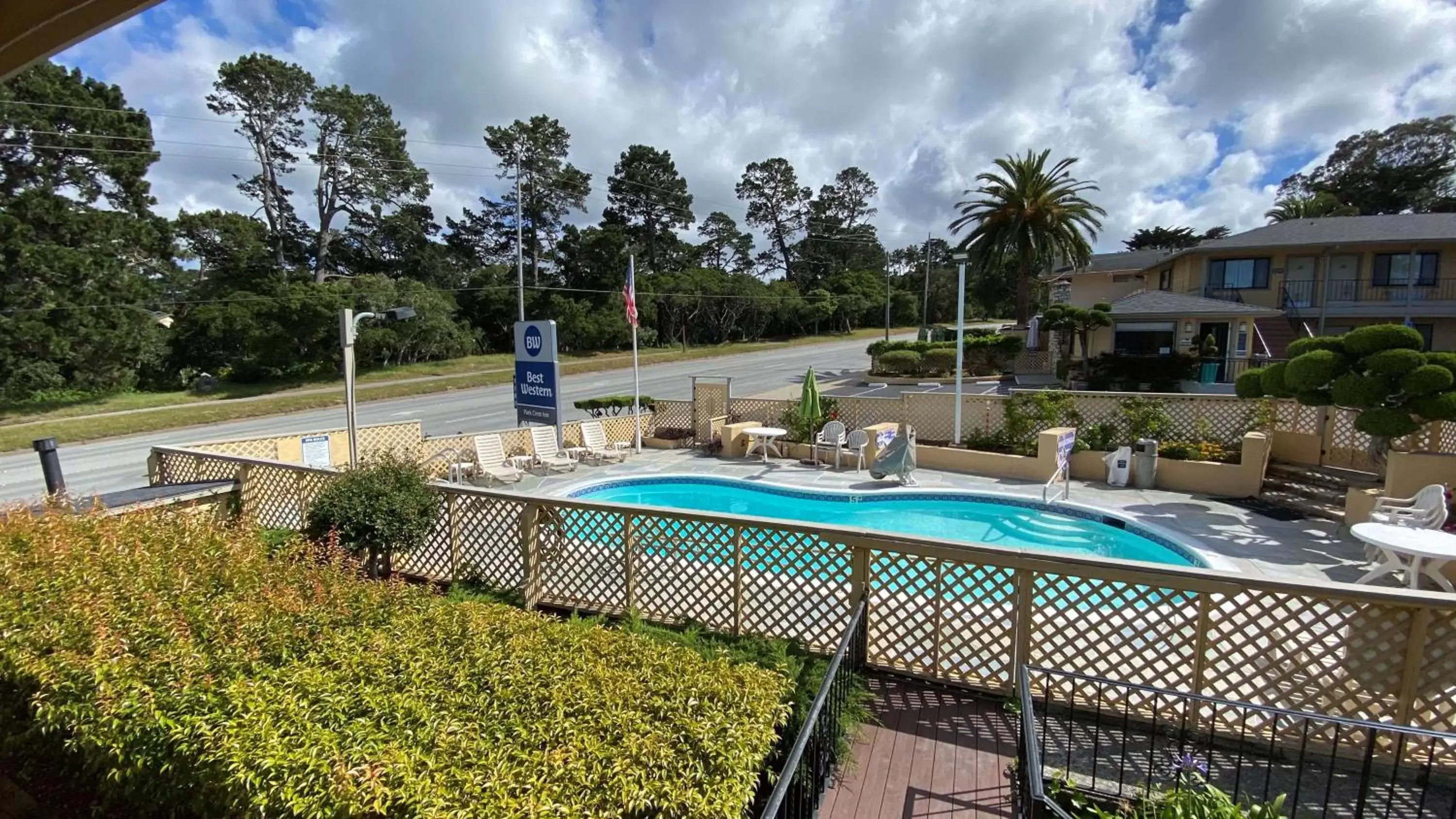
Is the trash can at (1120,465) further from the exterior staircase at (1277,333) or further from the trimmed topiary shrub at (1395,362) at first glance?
the exterior staircase at (1277,333)

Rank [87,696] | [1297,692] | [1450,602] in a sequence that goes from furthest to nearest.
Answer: [1297,692], [1450,602], [87,696]

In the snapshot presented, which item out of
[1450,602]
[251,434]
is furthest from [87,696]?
[251,434]

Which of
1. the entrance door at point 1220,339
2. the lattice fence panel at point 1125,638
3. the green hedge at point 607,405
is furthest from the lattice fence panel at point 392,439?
the entrance door at point 1220,339

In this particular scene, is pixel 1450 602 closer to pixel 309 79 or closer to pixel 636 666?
pixel 636 666

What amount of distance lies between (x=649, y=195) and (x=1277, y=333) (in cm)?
4029

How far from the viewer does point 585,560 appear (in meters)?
5.47

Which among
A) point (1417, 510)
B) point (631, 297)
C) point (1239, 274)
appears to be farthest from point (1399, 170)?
point (631, 297)

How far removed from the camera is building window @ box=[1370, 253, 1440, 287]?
2333cm

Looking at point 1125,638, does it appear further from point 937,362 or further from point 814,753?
point 937,362

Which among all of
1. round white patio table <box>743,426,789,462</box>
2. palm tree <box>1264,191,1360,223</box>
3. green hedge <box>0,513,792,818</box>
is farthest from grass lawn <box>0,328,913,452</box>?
palm tree <box>1264,191,1360,223</box>

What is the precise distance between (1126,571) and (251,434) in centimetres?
2150

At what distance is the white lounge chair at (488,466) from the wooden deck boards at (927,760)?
9.17 meters

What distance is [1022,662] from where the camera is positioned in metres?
4.01

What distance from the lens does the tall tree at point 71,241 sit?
21938 mm
